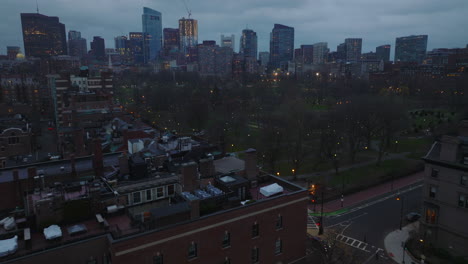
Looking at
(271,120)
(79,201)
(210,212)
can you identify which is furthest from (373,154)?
(79,201)

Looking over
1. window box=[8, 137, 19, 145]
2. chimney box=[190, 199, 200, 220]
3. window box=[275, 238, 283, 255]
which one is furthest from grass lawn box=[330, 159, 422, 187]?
window box=[8, 137, 19, 145]

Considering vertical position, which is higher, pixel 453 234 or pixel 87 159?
pixel 87 159

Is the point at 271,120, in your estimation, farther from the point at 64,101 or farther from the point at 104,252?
the point at 104,252

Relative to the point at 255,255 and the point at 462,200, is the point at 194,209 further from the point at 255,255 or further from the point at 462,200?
the point at 462,200

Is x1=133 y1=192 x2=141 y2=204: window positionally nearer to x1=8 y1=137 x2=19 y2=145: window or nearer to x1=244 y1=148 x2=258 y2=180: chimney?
x1=244 y1=148 x2=258 y2=180: chimney

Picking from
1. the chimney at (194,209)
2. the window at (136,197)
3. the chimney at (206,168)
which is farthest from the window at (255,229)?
the window at (136,197)

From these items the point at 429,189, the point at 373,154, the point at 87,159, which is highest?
the point at 87,159

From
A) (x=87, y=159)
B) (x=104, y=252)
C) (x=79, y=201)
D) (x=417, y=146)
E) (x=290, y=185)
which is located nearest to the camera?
(x=104, y=252)

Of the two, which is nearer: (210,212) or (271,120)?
(210,212)

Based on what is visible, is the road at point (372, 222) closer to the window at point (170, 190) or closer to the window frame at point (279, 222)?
the window frame at point (279, 222)
